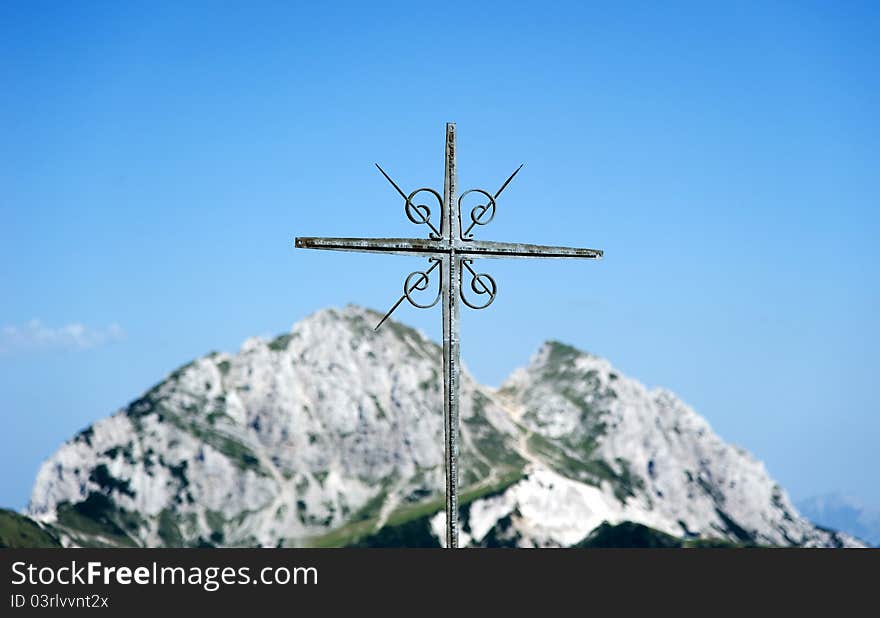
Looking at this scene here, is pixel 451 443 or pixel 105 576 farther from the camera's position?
pixel 451 443

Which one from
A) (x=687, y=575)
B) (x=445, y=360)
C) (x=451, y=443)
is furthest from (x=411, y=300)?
(x=687, y=575)

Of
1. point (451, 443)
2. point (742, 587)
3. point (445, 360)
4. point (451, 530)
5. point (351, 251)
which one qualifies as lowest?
point (742, 587)

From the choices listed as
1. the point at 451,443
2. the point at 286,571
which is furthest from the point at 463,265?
the point at 286,571

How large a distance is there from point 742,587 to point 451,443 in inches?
204

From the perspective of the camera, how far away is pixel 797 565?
62.7 ft

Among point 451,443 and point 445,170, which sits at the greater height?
point 445,170

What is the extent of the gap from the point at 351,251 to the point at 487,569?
5.62 m

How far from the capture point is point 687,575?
61.3 ft

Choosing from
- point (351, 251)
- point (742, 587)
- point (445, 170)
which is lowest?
point (742, 587)

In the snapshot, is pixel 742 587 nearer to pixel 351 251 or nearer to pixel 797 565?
pixel 797 565

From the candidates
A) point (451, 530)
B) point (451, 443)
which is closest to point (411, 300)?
point (451, 443)

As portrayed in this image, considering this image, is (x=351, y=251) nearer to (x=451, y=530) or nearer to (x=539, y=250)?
(x=539, y=250)

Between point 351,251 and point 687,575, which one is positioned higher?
point 351,251

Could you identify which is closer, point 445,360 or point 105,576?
point 105,576
